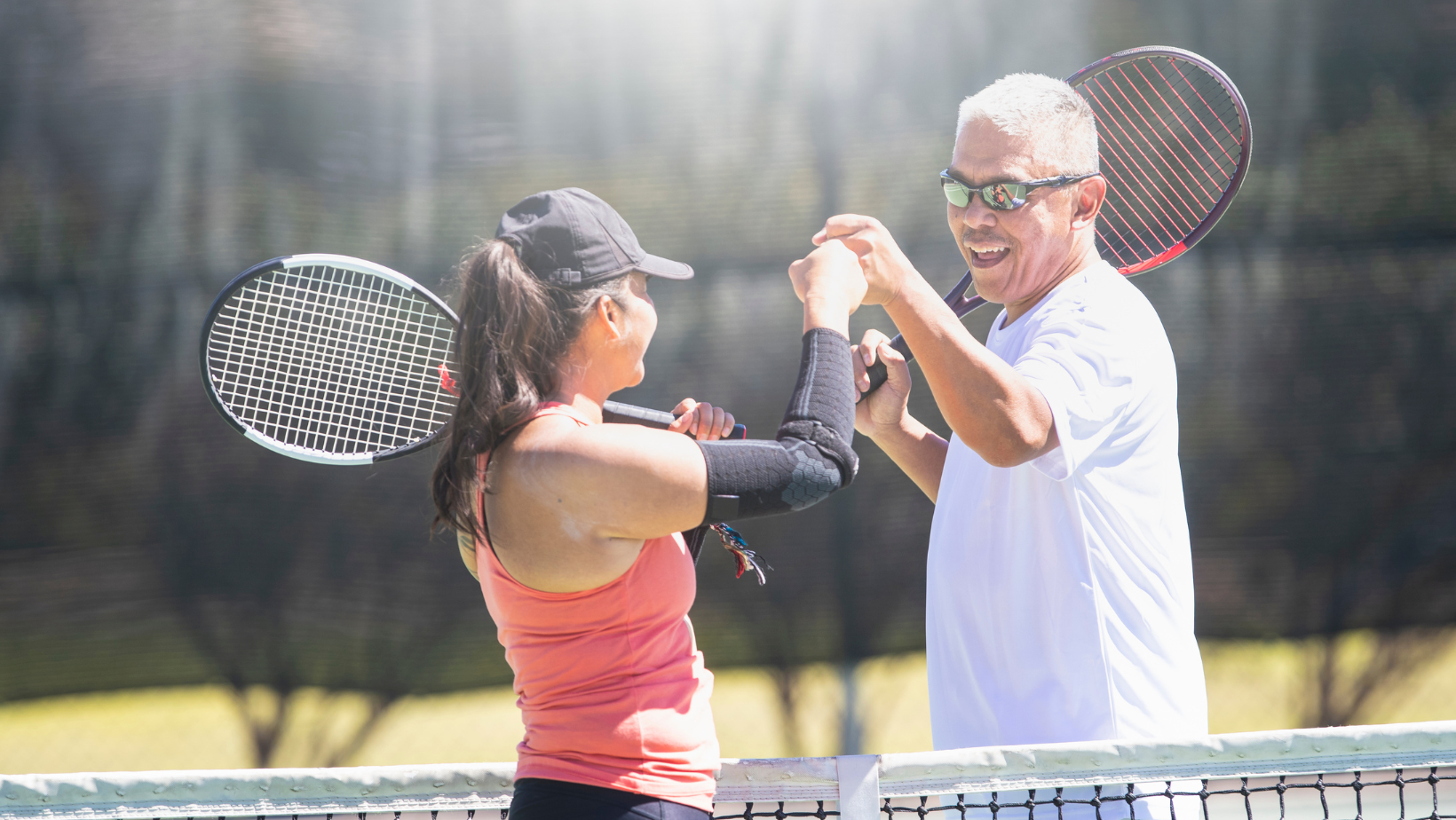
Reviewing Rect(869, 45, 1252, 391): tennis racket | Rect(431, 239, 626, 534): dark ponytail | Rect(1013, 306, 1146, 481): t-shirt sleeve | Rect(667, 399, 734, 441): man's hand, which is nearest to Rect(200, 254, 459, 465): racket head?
Rect(431, 239, 626, 534): dark ponytail

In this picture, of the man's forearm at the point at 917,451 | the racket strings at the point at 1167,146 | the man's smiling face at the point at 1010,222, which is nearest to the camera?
the man's smiling face at the point at 1010,222

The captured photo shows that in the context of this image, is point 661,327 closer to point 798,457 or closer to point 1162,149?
point 1162,149

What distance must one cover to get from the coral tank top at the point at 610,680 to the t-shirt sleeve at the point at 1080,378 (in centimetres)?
52

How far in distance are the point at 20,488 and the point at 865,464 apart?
286 cm

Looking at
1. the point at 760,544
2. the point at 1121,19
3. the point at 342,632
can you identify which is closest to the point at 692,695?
the point at 760,544

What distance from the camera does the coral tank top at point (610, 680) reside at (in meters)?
1.15

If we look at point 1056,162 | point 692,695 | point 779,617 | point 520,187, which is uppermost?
point 1056,162

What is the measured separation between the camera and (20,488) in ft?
11.8

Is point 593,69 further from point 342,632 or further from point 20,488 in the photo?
point 20,488

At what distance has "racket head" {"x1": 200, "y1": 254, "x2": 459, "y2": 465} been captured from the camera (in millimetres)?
1826

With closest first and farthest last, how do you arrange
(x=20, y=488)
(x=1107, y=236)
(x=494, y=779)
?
1. (x=494, y=779)
2. (x=1107, y=236)
3. (x=20, y=488)

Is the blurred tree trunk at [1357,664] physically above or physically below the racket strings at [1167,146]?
below

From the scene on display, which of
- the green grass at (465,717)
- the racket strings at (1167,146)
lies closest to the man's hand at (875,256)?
the racket strings at (1167,146)

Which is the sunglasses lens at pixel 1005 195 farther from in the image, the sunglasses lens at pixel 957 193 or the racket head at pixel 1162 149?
the racket head at pixel 1162 149
